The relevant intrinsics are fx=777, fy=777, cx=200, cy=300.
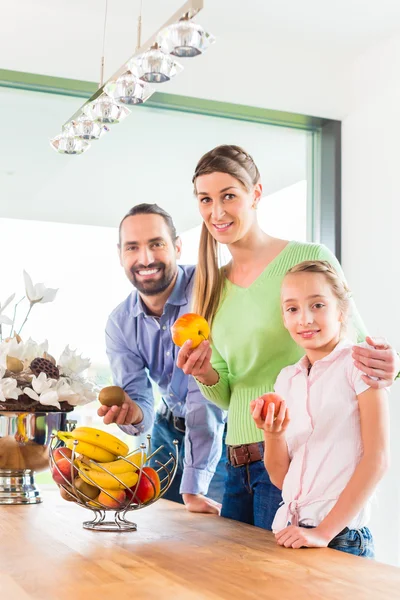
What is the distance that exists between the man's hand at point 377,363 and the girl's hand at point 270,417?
200 millimetres

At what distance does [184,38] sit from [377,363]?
759 millimetres

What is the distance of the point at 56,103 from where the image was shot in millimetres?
3420

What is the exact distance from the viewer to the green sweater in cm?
204

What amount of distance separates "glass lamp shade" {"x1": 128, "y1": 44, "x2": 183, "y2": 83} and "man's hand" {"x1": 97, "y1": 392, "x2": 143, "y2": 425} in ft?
2.83

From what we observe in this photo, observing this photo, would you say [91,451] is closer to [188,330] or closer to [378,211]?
[188,330]

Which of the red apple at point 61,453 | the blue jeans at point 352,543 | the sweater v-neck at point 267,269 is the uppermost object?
the sweater v-neck at point 267,269

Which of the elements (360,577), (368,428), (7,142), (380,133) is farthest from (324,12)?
(360,577)

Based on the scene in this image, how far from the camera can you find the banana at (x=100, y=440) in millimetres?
1547

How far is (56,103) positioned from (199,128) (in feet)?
2.27

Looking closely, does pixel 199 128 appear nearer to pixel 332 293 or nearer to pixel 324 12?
pixel 324 12

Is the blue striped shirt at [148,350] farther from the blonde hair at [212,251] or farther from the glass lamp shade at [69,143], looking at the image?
the glass lamp shade at [69,143]

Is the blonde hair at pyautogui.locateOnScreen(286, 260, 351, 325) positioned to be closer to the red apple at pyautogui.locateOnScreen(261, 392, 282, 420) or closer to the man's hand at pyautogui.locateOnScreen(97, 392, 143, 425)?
the red apple at pyautogui.locateOnScreen(261, 392, 282, 420)

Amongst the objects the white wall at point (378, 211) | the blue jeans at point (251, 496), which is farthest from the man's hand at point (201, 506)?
the white wall at point (378, 211)

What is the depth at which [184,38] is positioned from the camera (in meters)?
1.55
